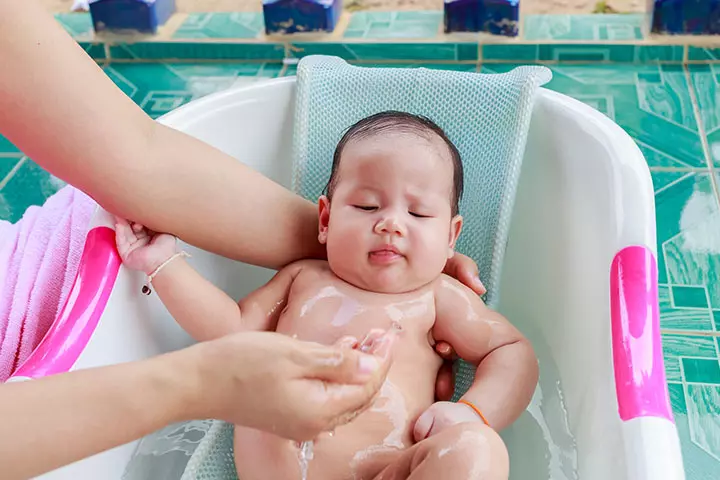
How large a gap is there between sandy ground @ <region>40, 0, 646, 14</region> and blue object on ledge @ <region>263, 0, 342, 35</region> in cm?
22

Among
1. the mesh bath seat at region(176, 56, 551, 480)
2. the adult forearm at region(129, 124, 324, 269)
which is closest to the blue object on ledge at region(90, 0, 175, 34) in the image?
the mesh bath seat at region(176, 56, 551, 480)

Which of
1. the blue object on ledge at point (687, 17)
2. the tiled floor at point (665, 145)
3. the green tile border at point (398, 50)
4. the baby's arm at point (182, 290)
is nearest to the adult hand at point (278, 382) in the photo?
the baby's arm at point (182, 290)

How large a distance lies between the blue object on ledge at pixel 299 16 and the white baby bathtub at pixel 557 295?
1.14 metres

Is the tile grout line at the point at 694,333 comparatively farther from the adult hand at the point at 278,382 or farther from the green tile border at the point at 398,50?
the green tile border at the point at 398,50

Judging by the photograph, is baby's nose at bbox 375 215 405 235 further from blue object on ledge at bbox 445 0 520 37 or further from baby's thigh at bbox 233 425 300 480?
blue object on ledge at bbox 445 0 520 37

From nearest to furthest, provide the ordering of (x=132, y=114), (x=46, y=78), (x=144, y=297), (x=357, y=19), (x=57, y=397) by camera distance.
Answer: (x=57, y=397), (x=46, y=78), (x=132, y=114), (x=144, y=297), (x=357, y=19)

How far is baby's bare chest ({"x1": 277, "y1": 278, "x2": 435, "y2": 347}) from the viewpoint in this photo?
3.86 feet

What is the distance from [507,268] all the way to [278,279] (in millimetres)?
423

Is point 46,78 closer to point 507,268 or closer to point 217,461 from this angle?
point 217,461

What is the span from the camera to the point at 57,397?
28.1 inches

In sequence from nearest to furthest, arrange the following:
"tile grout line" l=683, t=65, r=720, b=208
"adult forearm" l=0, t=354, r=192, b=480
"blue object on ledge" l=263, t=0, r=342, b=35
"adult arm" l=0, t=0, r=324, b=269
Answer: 1. "adult forearm" l=0, t=354, r=192, b=480
2. "adult arm" l=0, t=0, r=324, b=269
3. "tile grout line" l=683, t=65, r=720, b=208
4. "blue object on ledge" l=263, t=0, r=342, b=35

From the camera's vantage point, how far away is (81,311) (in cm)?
109

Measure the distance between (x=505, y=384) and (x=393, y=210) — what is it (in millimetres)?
278

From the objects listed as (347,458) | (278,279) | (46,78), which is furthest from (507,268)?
(46,78)
